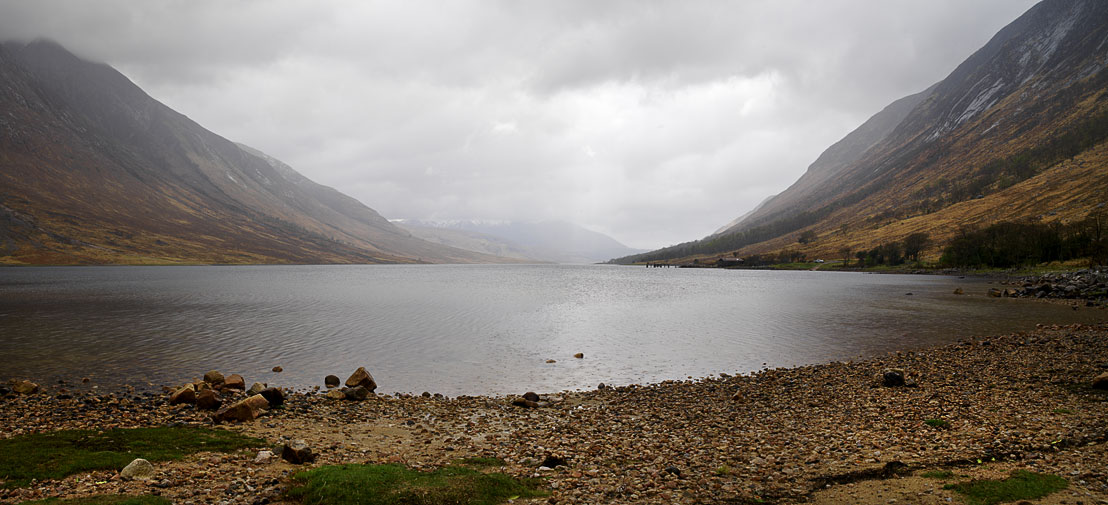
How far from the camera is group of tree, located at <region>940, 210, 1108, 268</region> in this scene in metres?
96.2

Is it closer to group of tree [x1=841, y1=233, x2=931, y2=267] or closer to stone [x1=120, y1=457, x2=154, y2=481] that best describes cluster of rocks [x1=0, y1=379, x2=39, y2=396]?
stone [x1=120, y1=457, x2=154, y2=481]

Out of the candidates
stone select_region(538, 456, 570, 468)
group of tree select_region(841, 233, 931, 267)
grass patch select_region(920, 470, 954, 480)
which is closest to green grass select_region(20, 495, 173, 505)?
stone select_region(538, 456, 570, 468)

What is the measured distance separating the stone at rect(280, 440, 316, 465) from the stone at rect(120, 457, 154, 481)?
2.93 meters

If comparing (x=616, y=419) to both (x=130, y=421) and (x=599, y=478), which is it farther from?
(x=130, y=421)

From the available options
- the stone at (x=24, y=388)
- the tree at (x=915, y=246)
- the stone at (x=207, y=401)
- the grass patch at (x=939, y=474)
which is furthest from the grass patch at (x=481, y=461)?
the tree at (x=915, y=246)

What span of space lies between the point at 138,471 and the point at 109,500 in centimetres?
218

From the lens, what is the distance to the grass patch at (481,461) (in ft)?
45.5

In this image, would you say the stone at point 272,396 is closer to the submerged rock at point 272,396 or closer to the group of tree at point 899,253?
the submerged rock at point 272,396

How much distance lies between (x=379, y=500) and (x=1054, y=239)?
478 feet

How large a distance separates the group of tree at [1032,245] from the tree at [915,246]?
90.8 ft

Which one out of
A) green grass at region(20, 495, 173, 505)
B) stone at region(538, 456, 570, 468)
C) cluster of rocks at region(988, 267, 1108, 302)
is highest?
cluster of rocks at region(988, 267, 1108, 302)

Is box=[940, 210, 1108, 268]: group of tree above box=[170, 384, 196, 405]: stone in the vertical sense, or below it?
above

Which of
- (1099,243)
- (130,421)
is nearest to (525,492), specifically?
(130,421)

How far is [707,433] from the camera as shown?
Result: 1716 centimetres
